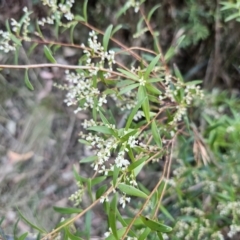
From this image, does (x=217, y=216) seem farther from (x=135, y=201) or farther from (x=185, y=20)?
(x=185, y=20)

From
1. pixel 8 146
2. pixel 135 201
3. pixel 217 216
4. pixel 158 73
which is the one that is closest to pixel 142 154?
pixel 158 73

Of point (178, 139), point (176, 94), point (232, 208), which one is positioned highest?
point (176, 94)

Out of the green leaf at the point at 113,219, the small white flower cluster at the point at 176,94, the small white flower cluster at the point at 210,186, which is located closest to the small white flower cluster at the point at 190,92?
the small white flower cluster at the point at 176,94

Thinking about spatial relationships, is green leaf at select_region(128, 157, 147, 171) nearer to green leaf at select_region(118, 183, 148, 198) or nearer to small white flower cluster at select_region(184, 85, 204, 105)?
green leaf at select_region(118, 183, 148, 198)

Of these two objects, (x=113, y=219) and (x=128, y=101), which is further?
(x=128, y=101)

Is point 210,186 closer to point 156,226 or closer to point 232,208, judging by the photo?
point 232,208

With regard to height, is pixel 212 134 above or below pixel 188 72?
below

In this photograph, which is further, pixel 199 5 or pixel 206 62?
pixel 206 62

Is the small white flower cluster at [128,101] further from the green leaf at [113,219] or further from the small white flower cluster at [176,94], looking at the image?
the green leaf at [113,219]

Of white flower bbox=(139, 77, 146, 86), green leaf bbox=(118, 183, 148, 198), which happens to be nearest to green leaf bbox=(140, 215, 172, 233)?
green leaf bbox=(118, 183, 148, 198)

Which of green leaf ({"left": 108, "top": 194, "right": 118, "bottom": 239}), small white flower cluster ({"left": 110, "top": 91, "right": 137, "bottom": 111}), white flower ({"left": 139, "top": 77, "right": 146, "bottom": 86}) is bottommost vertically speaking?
green leaf ({"left": 108, "top": 194, "right": 118, "bottom": 239})

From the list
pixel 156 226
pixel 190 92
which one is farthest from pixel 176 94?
pixel 156 226
